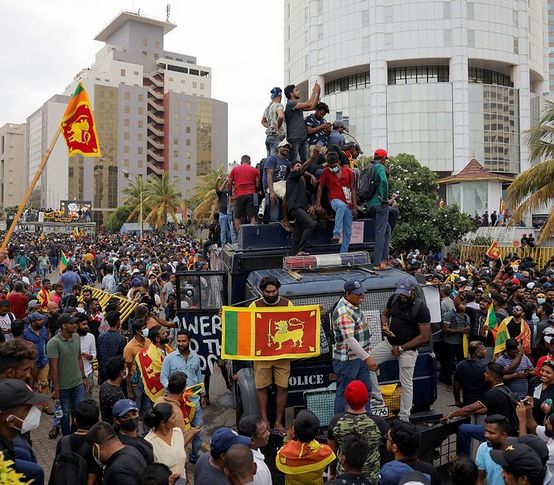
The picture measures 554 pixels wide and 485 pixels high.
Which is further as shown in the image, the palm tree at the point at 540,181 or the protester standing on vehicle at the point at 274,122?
the palm tree at the point at 540,181

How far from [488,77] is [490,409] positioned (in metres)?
65.2

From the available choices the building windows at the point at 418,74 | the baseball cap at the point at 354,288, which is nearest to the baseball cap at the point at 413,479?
the baseball cap at the point at 354,288

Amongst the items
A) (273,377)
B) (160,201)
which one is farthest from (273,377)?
(160,201)

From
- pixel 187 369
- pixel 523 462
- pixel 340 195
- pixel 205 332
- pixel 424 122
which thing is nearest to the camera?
pixel 523 462

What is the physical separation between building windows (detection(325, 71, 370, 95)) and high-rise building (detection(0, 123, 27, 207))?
4039 inches

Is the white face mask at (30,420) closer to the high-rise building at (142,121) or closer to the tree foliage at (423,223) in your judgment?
the tree foliage at (423,223)

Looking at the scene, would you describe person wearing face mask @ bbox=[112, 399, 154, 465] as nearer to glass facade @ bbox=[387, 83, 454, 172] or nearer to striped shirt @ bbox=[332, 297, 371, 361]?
striped shirt @ bbox=[332, 297, 371, 361]

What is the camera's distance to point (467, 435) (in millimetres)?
5574

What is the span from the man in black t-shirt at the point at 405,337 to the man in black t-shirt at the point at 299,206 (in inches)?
72.6

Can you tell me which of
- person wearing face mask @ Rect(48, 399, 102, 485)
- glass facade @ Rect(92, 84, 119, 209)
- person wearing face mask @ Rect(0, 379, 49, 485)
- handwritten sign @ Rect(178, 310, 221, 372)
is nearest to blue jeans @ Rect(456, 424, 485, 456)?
handwritten sign @ Rect(178, 310, 221, 372)

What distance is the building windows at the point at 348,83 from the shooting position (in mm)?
63562

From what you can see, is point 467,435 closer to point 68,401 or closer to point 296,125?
point 68,401

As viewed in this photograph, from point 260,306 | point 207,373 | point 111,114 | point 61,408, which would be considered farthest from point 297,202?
point 111,114

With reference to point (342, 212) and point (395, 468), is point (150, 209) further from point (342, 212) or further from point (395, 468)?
point (395, 468)
